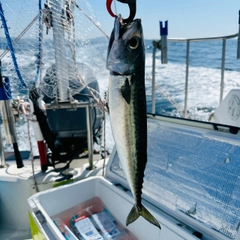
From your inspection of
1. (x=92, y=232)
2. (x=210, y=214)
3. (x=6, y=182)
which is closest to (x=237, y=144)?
(x=210, y=214)

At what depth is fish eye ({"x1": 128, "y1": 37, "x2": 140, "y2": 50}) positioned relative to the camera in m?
0.77

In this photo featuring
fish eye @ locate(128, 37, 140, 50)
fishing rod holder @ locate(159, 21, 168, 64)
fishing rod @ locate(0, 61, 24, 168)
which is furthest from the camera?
fishing rod holder @ locate(159, 21, 168, 64)

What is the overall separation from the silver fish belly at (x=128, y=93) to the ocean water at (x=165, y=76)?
3.50ft

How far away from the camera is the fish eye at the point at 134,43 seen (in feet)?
2.53

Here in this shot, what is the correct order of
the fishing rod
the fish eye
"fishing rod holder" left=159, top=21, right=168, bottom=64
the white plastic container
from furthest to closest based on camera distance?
"fishing rod holder" left=159, top=21, right=168, bottom=64
the fishing rod
the white plastic container
the fish eye

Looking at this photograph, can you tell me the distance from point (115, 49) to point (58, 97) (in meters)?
1.75

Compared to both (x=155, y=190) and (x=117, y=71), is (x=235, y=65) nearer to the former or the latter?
(x=155, y=190)

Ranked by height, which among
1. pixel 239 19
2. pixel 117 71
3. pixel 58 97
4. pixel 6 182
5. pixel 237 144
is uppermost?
pixel 239 19

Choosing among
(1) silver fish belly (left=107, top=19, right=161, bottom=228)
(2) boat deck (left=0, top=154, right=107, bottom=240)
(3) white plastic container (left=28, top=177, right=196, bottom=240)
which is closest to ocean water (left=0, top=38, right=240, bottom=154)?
(2) boat deck (left=0, top=154, right=107, bottom=240)

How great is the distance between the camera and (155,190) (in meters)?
1.79

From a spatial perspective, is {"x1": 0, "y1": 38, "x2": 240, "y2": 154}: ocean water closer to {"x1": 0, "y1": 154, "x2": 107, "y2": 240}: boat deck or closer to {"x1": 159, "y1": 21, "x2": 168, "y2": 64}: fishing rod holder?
{"x1": 159, "y1": 21, "x2": 168, "y2": 64}: fishing rod holder

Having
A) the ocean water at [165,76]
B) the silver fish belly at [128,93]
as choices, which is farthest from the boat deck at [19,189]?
the silver fish belly at [128,93]

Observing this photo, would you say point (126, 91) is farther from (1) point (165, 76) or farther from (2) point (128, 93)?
(1) point (165, 76)

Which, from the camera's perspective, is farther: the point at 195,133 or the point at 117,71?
the point at 195,133
